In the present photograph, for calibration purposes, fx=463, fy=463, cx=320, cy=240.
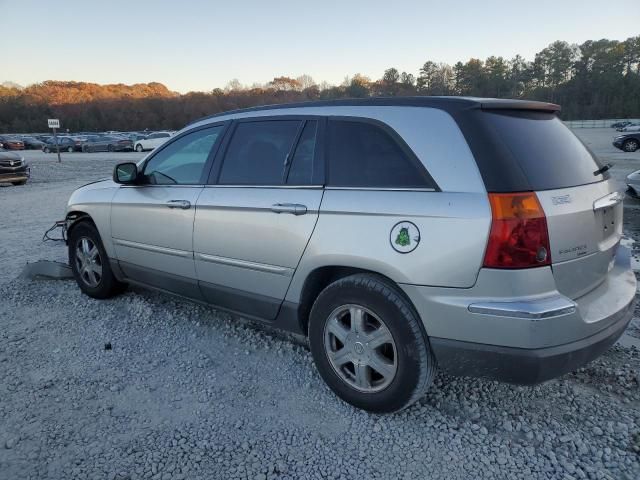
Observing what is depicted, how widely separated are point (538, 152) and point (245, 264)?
6.35ft

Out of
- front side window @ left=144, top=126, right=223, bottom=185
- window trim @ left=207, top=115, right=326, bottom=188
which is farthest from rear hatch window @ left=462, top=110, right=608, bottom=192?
front side window @ left=144, top=126, right=223, bottom=185

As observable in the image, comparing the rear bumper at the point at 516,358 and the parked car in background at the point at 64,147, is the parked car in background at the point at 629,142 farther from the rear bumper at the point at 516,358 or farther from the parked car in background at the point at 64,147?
the parked car in background at the point at 64,147

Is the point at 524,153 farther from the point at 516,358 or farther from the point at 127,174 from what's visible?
the point at 127,174

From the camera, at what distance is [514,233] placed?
215 cm

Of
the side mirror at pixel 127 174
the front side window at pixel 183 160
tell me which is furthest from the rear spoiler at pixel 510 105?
the side mirror at pixel 127 174

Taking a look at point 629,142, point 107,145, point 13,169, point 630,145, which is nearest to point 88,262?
point 13,169

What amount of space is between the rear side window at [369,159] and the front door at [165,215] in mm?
1201

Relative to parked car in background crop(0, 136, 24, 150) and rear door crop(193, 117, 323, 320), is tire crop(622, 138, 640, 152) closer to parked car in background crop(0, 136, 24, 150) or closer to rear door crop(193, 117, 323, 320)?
rear door crop(193, 117, 323, 320)

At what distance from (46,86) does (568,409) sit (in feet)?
426

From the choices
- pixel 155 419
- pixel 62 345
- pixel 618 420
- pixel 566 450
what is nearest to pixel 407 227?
pixel 566 450

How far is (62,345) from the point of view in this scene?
12.2ft

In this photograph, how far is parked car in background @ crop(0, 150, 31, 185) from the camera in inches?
626

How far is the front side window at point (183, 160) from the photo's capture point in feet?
12.0

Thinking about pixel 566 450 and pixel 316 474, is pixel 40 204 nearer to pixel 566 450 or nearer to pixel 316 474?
pixel 316 474
